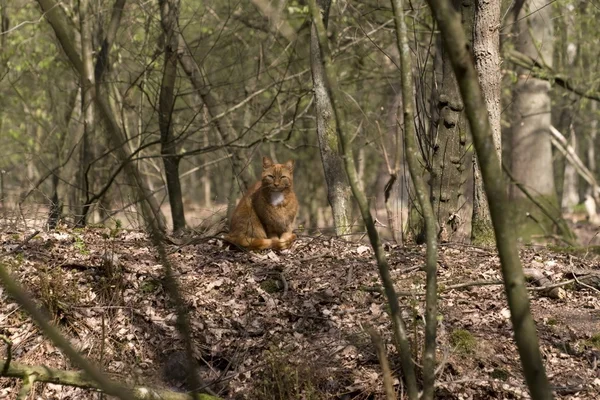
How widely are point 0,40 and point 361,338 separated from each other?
12.4m

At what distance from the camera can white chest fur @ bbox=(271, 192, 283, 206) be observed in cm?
818

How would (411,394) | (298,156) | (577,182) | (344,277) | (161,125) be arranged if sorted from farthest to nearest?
(577,182) < (298,156) < (161,125) < (344,277) < (411,394)

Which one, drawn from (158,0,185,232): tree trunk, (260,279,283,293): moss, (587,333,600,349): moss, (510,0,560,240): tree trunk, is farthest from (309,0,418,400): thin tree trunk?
(510,0,560,240): tree trunk

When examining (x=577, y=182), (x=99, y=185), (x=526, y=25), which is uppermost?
(x=526, y=25)

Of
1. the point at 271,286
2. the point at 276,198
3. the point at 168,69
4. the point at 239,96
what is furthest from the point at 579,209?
the point at 271,286

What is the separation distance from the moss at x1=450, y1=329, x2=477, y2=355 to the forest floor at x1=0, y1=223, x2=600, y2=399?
10 mm

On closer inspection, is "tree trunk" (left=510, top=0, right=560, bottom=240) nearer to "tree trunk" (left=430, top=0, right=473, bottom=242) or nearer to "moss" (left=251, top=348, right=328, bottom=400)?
"tree trunk" (left=430, top=0, right=473, bottom=242)

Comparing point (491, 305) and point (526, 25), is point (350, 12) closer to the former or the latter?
point (526, 25)

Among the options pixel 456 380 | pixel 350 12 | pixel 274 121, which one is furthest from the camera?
pixel 274 121

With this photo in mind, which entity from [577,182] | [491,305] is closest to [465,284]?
[491,305]

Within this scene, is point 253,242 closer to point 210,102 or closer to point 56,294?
point 56,294

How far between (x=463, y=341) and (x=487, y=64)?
3.24m

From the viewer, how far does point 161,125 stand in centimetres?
1053

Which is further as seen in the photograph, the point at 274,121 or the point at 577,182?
the point at 577,182
